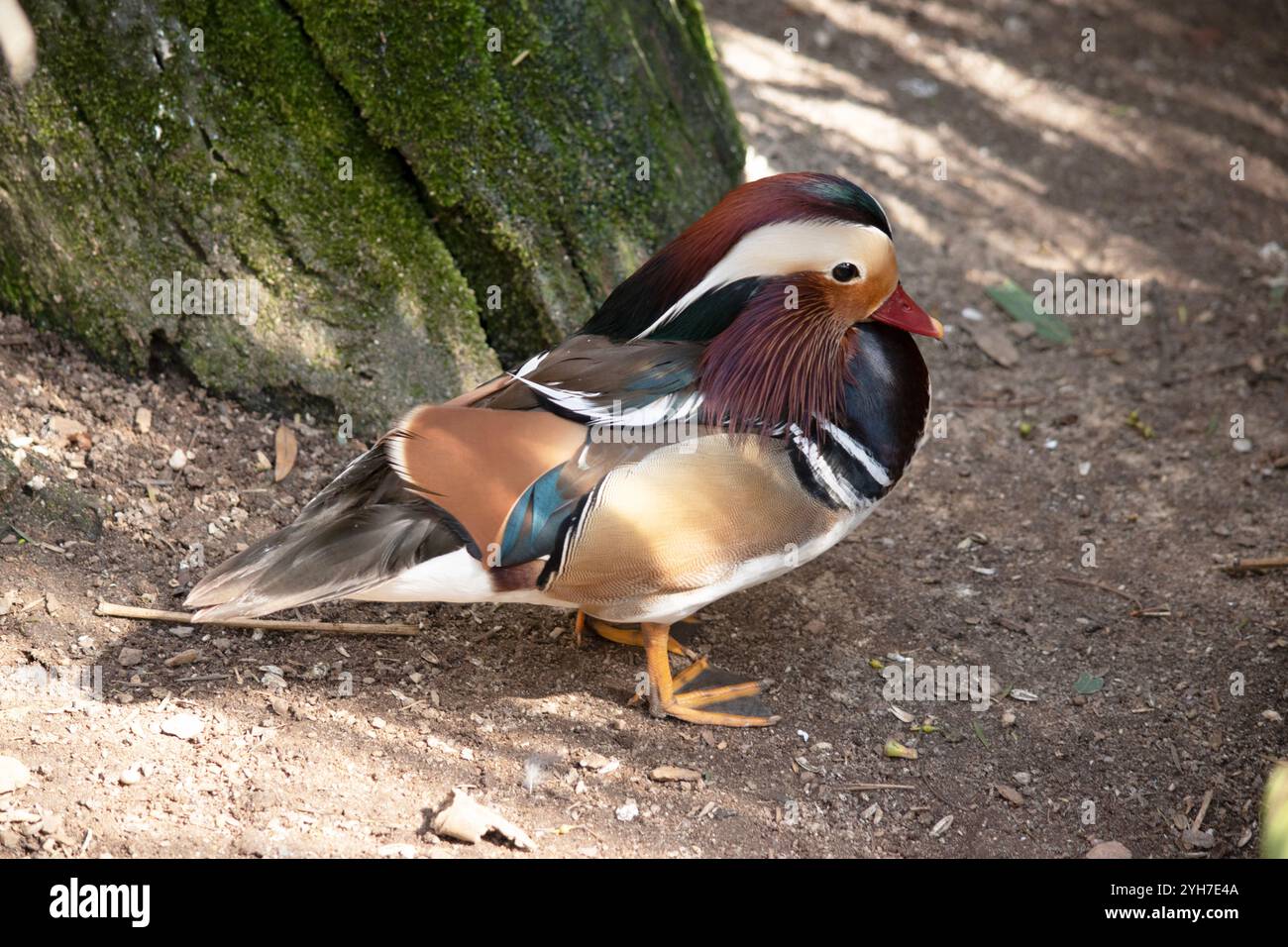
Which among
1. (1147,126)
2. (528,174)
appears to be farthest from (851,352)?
(1147,126)

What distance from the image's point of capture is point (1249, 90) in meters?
6.48

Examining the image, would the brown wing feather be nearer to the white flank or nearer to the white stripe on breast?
the white flank

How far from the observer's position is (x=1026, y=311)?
197 inches

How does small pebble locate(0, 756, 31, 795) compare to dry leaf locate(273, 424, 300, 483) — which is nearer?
small pebble locate(0, 756, 31, 795)

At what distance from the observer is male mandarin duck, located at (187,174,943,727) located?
2.79 meters

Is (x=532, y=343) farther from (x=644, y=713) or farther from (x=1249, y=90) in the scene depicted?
(x=1249, y=90)

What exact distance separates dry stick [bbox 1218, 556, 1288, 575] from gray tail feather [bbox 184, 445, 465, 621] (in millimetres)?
2445

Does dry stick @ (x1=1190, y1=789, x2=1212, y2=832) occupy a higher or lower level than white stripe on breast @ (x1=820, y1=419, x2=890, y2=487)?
lower

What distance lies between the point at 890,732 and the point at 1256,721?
38.3 inches

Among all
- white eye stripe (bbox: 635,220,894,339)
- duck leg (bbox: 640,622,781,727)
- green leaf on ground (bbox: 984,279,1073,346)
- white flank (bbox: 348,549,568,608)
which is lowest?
duck leg (bbox: 640,622,781,727)

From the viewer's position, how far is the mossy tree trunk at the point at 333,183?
337cm

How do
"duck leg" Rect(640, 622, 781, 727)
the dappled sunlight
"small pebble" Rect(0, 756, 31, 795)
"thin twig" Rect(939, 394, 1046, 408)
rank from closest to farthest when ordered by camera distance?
"small pebble" Rect(0, 756, 31, 795) → "duck leg" Rect(640, 622, 781, 727) → "thin twig" Rect(939, 394, 1046, 408) → the dappled sunlight

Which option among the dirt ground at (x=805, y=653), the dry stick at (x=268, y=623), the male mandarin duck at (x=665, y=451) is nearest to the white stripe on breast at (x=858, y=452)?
the male mandarin duck at (x=665, y=451)

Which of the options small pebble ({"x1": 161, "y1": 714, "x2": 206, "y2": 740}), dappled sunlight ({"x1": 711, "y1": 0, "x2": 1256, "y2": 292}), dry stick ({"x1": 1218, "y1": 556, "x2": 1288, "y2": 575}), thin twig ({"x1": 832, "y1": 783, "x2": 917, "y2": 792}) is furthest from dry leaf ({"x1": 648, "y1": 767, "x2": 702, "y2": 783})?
dappled sunlight ({"x1": 711, "y1": 0, "x2": 1256, "y2": 292})
